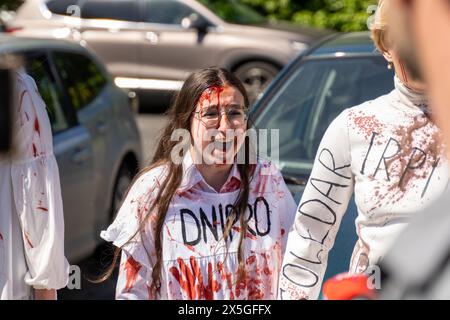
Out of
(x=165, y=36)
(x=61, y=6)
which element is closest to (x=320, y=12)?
(x=165, y=36)

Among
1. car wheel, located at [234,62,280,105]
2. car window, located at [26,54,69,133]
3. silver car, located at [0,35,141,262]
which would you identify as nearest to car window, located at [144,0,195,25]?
car wheel, located at [234,62,280,105]

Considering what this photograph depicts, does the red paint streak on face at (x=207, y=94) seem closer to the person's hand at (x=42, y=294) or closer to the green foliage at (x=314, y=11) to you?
the person's hand at (x=42, y=294)

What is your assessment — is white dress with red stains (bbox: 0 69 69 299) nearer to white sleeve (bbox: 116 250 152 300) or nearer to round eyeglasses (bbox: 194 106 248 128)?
white sleeve (bbox: 116 250 152 300)

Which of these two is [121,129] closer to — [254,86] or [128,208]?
[128,208]

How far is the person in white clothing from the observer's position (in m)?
2.51

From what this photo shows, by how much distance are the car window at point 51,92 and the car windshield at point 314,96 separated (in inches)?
59.3

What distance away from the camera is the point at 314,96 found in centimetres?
480

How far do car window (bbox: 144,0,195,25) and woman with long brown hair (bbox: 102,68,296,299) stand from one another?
9.06 m

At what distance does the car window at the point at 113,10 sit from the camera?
1204cm

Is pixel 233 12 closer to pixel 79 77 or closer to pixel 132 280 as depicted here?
pixel 79 77

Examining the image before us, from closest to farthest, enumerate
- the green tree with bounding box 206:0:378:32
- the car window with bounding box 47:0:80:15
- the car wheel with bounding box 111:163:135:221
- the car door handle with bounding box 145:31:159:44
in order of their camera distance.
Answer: the car wheel with bounding box 111:163:135:221 → the car door handle with bounding box 145:31:159:44 → the car window with bounding box 47:0:80:15 → the green tree with bounding box 206:0:378:32

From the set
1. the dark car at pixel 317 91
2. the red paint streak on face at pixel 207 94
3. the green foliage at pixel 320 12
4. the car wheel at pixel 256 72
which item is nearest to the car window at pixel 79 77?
the dark car at pixel 317 91

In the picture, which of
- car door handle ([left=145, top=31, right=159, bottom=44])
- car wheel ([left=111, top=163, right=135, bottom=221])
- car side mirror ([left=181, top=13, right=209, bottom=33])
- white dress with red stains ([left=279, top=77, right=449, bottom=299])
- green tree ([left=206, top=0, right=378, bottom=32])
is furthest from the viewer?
green tree ([left=206, top=0, right=378, bottom=32])

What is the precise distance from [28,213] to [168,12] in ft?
30.2
